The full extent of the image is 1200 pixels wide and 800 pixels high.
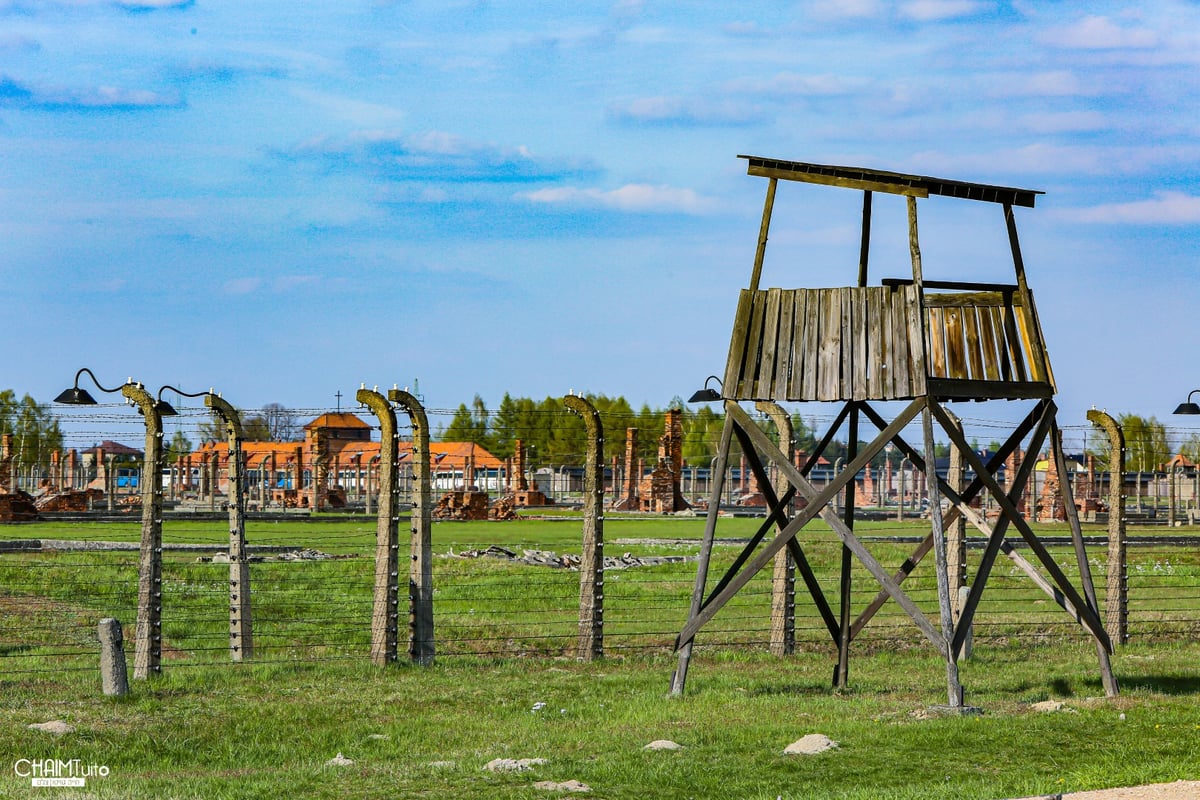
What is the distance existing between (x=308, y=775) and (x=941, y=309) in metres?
7.66

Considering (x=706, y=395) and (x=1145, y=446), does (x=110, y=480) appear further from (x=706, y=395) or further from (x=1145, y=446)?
(x=1145, y=446)

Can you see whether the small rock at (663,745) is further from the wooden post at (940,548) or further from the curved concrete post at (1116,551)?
the curved concrete post at (1116,551)

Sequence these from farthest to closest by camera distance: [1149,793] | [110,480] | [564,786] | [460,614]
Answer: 1. [110,480]
2. [460,614]
3. [564,786]
4. [1149,793]

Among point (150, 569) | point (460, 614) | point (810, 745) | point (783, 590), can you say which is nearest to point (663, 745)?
point (810, 745)

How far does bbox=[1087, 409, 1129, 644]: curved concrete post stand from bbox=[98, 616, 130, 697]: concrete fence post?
12.5 meters

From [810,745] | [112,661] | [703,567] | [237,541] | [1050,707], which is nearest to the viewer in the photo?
[810,745]

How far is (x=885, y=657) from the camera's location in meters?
16.1

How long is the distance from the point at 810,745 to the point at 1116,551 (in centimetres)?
967

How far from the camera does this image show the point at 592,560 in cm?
1532

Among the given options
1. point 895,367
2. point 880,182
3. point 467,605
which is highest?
point 880,182

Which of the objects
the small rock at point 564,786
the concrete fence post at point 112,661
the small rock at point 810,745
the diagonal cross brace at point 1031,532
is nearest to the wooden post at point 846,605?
the diagonal cross brace at point 1031,532

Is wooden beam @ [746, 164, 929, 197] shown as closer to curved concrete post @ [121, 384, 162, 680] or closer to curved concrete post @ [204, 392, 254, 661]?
curved concrete post @ [204, 392, 254, 661]

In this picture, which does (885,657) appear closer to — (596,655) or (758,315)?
(596,655)

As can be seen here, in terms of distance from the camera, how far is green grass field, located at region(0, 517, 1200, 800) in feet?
29.7
